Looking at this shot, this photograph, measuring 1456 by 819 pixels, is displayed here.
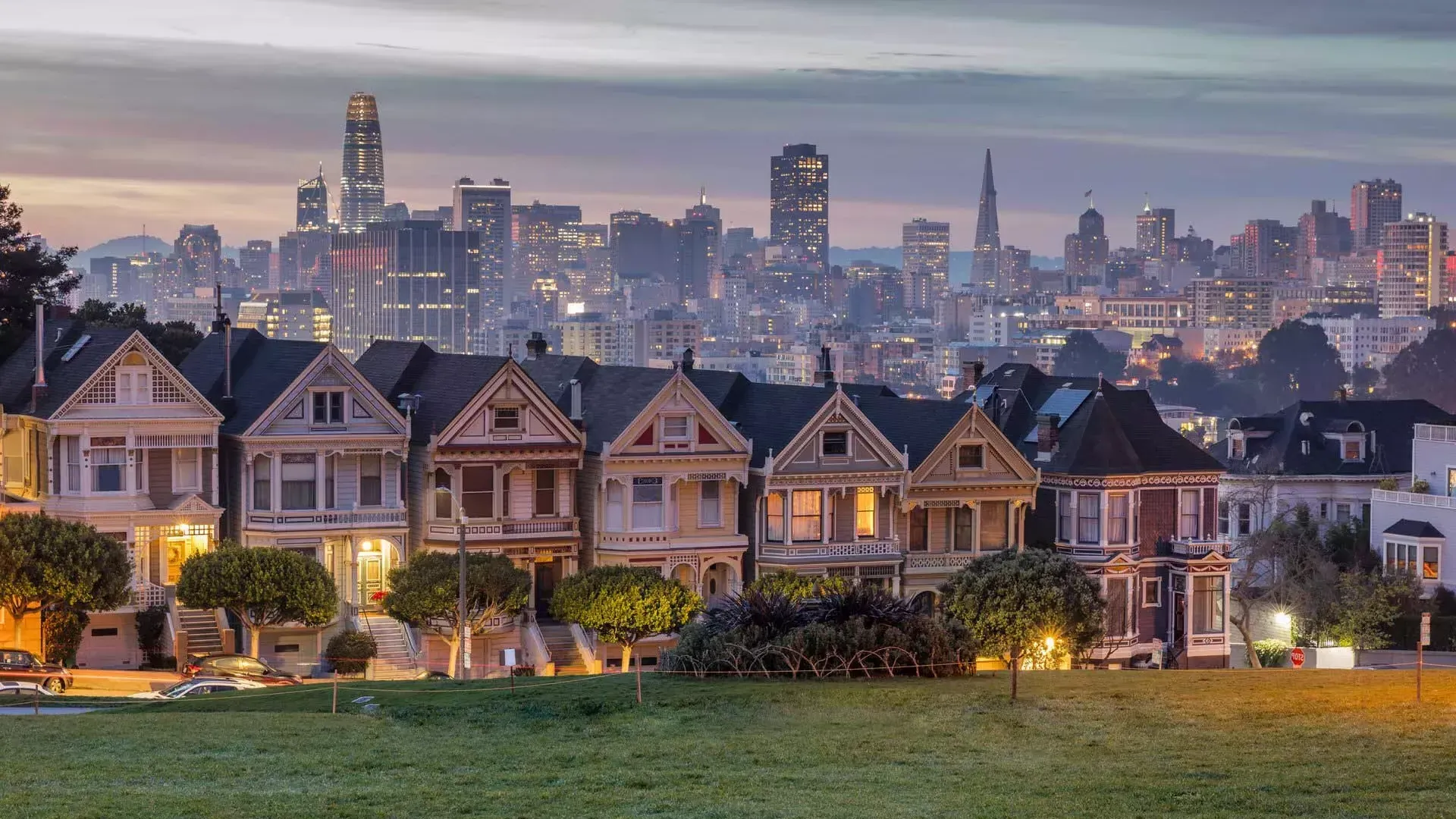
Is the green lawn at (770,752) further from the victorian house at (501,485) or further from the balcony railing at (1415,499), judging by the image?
the balcony railing at (1415,499)

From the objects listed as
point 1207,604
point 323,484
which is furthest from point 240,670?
point 1207,604

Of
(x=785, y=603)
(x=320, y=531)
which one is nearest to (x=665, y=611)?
(x=320, y=531)

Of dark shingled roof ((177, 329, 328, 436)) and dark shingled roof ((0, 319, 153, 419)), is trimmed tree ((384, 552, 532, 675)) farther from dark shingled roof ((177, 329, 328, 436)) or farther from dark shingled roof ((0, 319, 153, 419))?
dark shingled roof ((0, 319, 153, 419))

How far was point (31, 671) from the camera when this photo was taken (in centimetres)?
5403

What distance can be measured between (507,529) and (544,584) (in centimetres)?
227

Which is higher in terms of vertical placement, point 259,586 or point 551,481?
point 551,481

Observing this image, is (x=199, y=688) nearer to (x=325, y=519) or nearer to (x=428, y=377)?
(x=325, y=519)

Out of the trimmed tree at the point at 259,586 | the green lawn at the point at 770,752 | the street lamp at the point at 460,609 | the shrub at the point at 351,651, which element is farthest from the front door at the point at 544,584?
the green lawn at the point at 770,752

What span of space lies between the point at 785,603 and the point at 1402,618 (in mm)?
40860

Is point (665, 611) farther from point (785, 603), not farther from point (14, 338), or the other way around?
point (14, 338)

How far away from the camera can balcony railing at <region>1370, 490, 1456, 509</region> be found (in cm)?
8694

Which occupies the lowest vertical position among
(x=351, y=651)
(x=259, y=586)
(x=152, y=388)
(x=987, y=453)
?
(x=351, y=651)

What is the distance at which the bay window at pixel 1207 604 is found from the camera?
231 ft

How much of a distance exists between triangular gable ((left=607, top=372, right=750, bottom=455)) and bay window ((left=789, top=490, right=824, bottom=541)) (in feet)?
7.28
